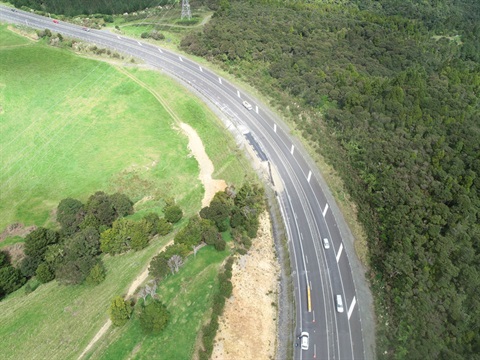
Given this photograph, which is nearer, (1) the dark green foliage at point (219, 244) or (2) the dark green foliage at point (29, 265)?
(2) the dark green foliage at point (29, 265)

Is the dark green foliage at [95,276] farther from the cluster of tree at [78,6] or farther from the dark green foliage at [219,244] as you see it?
the cluster of tree at [78,6]

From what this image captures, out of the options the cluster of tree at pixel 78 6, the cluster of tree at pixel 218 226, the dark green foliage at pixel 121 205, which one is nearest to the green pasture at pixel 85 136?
the dark green foliage at pixel 121 205

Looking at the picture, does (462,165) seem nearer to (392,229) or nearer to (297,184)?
(392,229)

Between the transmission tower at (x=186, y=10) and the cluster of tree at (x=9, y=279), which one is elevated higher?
the transmission tower at (x=186, y=10)

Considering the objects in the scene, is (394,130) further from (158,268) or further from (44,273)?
(44,273)

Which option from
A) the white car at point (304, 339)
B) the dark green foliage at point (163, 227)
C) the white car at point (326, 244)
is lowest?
the white car at point (304, 339)

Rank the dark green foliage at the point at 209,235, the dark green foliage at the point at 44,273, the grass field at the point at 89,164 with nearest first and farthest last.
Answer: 1. the grass field at the point at 89,164
2. the dark green foliage at the point at 44,273
3. the dark green foliage at the point at 209,235

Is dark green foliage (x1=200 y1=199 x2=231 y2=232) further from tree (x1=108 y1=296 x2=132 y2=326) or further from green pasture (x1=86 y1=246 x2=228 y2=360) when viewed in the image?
tree (x1=108 y1=296 x2=132 y2=326)

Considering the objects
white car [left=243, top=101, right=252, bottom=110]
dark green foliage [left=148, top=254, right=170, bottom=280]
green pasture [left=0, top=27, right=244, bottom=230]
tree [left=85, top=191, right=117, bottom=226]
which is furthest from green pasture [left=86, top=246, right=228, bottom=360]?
white car [left=243, top=101, right=252, bottom=110]
